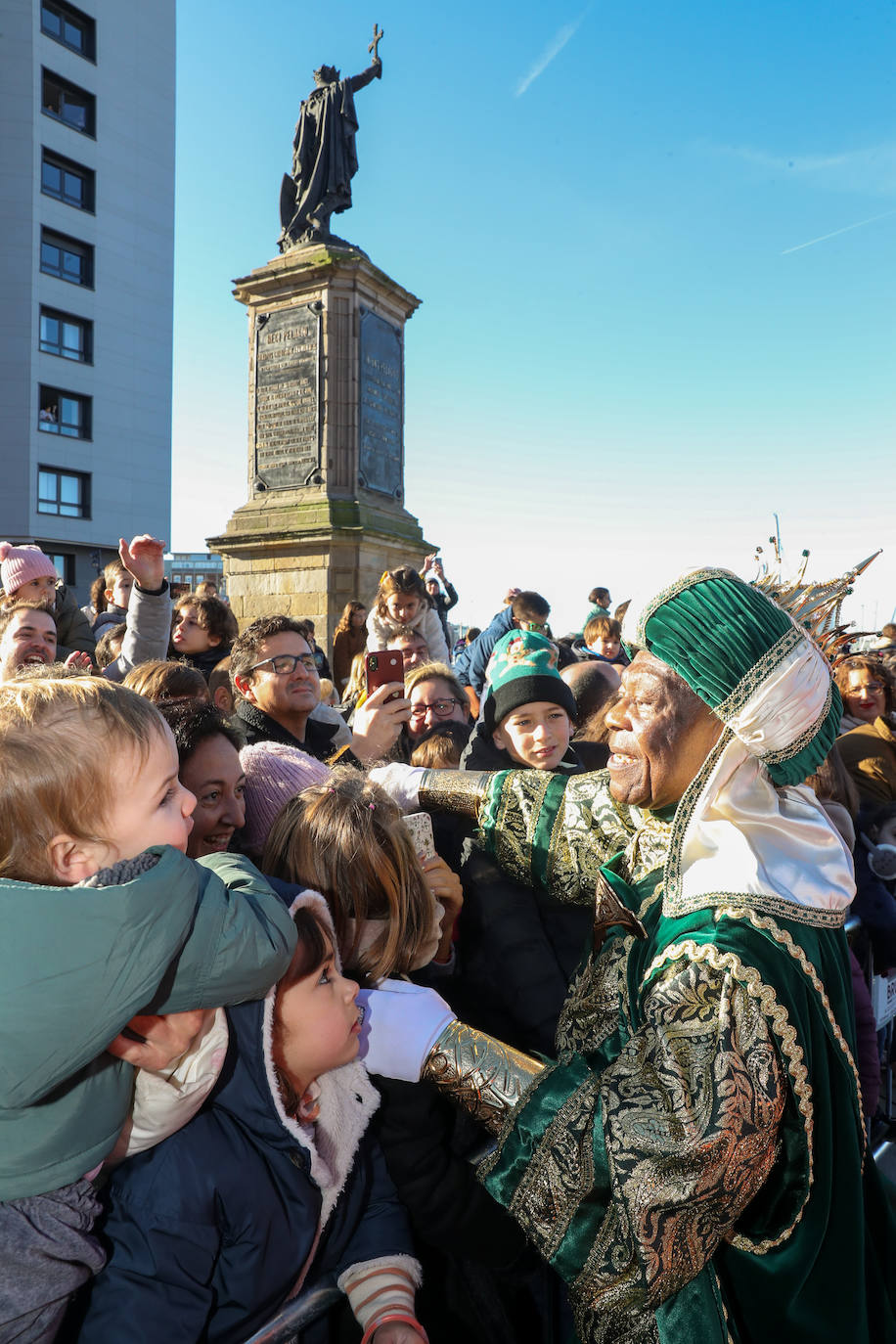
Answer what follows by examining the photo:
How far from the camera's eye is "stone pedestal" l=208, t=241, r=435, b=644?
9711 millimetres

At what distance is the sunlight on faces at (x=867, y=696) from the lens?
505 centimetres

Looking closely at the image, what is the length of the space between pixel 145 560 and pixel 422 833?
2.17 m

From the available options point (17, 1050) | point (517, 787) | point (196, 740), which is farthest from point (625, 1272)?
point (196, 740)

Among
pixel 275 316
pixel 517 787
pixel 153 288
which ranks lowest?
pixel 517 787

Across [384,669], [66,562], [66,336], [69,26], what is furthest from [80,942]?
[69,26]

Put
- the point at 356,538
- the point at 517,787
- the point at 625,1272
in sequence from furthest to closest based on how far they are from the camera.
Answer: the point at 356,538, the point at 517,787, the point at 625,1272

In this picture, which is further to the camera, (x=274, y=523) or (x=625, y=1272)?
(x=274, y=523)

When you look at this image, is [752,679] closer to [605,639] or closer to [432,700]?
[432,700]

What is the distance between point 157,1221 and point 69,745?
74 cm

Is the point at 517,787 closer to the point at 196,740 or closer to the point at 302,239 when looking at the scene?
the point at 196,740

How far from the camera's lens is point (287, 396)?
10.1 m

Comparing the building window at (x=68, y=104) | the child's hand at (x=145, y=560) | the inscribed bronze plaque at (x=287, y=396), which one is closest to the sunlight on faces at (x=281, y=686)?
the child's hand at (x=145, y=560)

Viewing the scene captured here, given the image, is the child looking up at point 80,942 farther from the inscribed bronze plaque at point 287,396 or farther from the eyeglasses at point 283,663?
the inscribed bronze plaque at point 287,396

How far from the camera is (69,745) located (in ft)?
4.17
